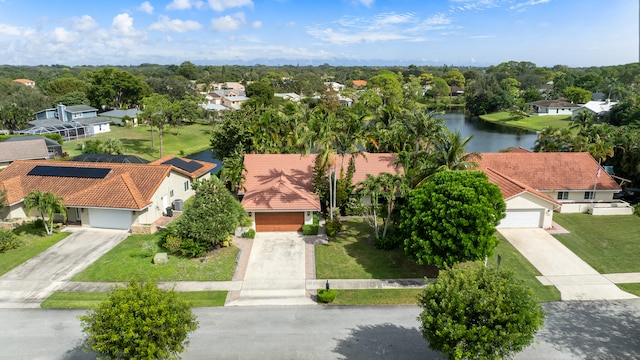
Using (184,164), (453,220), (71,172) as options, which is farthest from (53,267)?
(453,220)

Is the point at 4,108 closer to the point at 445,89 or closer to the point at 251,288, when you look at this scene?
the point at 251,288

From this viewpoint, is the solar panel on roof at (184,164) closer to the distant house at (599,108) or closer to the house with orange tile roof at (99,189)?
the house with orange tile roof at (99,189)

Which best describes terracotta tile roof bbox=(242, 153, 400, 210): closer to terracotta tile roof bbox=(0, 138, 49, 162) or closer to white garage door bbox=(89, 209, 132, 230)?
white garage door bbox=(89, 209, 132, 230)

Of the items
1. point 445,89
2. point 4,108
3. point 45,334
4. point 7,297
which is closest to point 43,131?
point 4,108

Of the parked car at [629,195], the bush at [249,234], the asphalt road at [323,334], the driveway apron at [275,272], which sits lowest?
the asphalt road at [323,334]

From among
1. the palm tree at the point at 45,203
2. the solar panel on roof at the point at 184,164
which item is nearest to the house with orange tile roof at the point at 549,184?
the solar panel on roof at the point at 184,164

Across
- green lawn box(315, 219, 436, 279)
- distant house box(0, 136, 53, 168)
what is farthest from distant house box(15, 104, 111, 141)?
green lawn box(315, 219, 436, 279)
